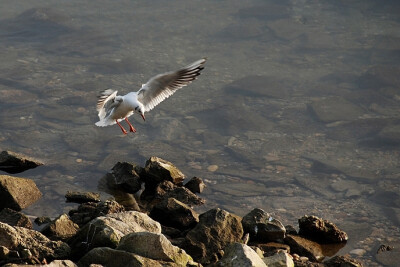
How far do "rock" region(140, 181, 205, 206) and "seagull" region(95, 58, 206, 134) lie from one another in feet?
3.71

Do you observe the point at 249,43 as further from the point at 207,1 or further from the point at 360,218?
the point at 360,218

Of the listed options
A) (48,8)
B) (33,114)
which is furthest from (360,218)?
(48,8)

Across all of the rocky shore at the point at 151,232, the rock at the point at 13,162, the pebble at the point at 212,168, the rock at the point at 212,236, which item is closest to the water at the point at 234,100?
the pebble at the point at 212,168

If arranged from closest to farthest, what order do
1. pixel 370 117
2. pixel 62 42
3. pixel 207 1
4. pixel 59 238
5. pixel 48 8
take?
pixel 59 238 → pixel 370 117 → pixel 62 42 → pixel 48 8 → pixel 207 1

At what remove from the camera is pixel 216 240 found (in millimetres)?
6816

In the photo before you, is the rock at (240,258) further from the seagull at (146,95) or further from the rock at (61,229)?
the seagull at (146,95)

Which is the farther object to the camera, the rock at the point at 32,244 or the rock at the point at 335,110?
the rock at the point at 335,110

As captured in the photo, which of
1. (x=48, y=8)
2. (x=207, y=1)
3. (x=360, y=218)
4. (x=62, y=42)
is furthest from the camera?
(x=207, y=1)

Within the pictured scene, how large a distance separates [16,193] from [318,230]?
4.11m

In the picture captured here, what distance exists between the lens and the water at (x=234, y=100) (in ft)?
34.3

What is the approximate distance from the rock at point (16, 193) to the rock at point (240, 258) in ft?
11.8

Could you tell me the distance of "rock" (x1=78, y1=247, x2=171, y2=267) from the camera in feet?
17.7

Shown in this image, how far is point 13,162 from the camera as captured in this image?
9859 millimetres

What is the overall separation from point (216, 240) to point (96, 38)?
14.4 m
